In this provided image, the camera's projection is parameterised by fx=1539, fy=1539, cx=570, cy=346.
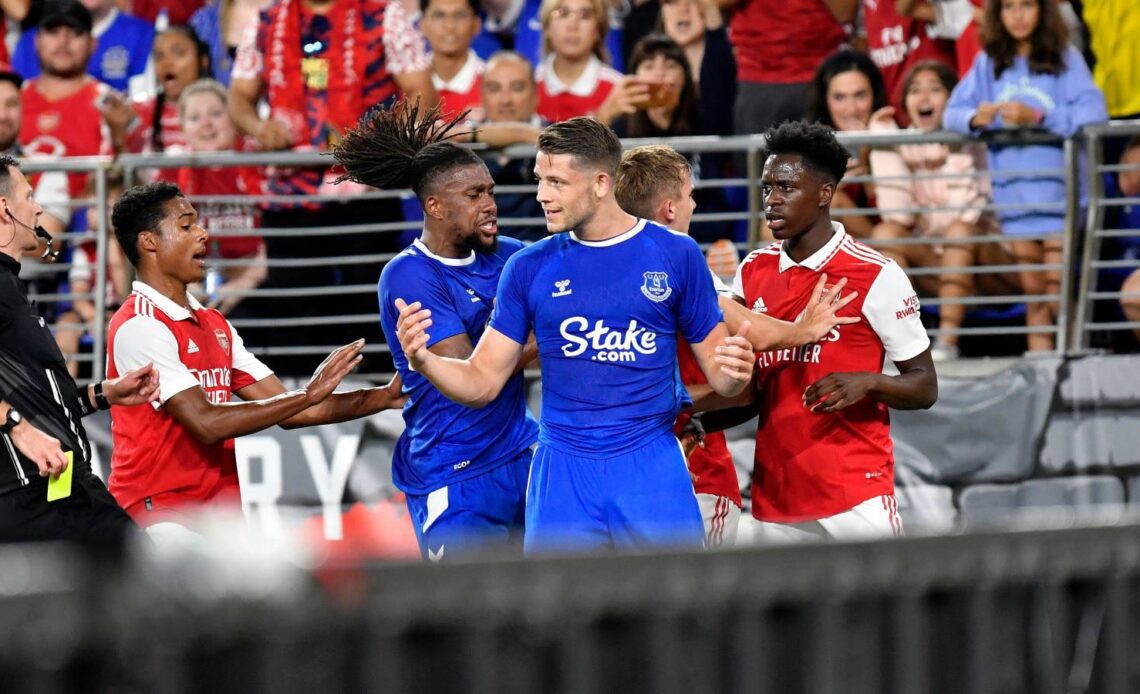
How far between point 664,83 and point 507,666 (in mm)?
7385

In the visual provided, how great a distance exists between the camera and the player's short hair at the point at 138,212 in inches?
255

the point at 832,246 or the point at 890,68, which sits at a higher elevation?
the point at 890,68

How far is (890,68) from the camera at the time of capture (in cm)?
991

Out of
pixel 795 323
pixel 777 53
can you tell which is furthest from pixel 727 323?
pixel 777 53

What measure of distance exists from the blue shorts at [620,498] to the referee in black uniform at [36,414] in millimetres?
1635

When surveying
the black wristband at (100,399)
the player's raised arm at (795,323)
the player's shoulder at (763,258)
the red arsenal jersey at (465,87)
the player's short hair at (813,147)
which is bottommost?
the black wristband at (100,399)

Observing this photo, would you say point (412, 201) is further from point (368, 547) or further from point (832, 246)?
point (368, 547)

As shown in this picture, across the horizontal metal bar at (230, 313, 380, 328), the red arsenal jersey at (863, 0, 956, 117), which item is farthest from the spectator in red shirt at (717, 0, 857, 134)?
the horizontal metal bar at (230, 313, 380, 328)

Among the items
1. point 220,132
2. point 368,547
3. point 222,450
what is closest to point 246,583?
point 368,547

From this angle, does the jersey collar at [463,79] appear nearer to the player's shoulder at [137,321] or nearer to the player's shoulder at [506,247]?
the player's shoulder at [506,247]

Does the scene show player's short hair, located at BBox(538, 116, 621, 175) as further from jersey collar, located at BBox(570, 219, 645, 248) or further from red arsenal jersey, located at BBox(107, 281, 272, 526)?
red arsenal jersey, located at BBox(107, 281, 272, 526)

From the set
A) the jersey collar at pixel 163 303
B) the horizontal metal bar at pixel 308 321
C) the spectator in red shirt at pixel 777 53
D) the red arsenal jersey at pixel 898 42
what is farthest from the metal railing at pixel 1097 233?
the jersey collar at pixel 163 303

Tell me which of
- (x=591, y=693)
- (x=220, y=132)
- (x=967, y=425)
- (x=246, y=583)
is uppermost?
(x=220, y=132)

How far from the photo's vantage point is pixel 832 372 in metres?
6.14
